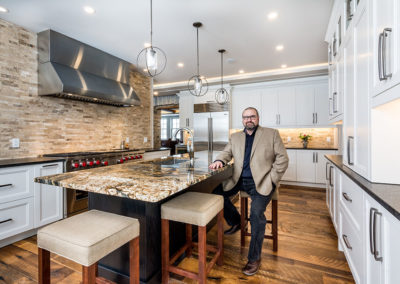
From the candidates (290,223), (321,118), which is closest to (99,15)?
(290,223)

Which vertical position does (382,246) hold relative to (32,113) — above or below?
below

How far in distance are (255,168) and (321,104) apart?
3.86 m

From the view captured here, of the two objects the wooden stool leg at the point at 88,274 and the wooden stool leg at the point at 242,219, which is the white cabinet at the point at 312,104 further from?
the wooden stool leg at the point at 88,274

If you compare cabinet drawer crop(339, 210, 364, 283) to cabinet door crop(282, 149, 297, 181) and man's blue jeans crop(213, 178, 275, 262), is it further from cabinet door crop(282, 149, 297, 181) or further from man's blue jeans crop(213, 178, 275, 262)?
cabinet door crop(282, 149, 297, 181)

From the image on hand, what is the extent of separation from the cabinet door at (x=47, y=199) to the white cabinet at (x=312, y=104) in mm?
4987

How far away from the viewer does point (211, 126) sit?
19.1 feet

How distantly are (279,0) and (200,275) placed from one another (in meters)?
2.80

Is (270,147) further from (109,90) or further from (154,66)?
(109,90)

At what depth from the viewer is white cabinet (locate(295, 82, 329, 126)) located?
15.9 ft

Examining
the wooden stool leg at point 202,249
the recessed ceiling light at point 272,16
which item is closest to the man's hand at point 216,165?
the wooden stool leg at point 202,249

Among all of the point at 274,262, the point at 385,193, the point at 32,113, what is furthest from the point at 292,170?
the point at 32,113

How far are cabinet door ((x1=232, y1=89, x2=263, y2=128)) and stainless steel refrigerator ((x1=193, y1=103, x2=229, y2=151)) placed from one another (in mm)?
271

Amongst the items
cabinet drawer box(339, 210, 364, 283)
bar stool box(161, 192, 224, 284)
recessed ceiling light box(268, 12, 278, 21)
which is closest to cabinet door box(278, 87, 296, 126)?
recessed ceiling light box(268, 12, 278, 21)

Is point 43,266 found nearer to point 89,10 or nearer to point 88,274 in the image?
point 88,274
